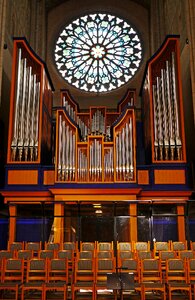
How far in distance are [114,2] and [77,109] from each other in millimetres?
5830

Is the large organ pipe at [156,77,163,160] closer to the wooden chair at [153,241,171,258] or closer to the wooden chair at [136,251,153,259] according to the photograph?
the wooden chair at [153,241,171,258]

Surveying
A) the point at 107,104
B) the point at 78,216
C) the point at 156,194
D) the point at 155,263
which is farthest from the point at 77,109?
the point at 155,263

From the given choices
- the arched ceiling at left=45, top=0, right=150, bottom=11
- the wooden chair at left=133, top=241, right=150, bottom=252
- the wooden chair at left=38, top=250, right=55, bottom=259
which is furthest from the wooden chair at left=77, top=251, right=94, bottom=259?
the arched ceiling at left=45, top=0, right=150, bottom=11

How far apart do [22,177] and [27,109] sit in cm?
215

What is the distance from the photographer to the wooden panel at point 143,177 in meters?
12.1

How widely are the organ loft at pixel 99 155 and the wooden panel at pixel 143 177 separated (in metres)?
0.03

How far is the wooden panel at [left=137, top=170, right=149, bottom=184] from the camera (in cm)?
1209

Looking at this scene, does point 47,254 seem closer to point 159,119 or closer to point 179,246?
point 179,246

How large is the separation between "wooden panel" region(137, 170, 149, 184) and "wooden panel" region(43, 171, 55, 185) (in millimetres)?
2479

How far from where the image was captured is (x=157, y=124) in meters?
12.6

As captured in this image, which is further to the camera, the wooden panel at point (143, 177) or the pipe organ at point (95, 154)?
the wooden panel at point (143, 177)

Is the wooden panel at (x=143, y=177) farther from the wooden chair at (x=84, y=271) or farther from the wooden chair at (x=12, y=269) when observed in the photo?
the wooden chair at (x=12, y=269)

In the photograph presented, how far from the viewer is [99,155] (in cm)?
1199

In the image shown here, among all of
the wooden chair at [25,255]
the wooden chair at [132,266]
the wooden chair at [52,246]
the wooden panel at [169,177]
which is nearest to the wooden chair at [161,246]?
the wooden chair at [132,266]
